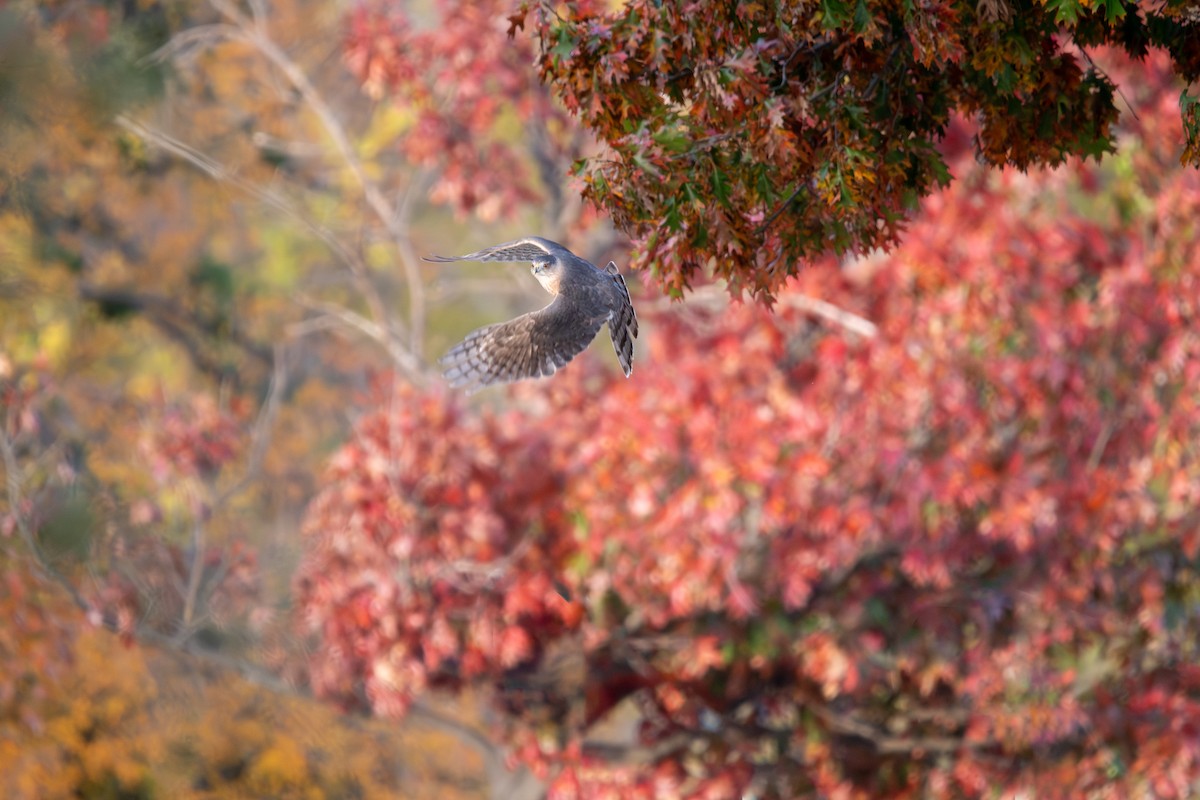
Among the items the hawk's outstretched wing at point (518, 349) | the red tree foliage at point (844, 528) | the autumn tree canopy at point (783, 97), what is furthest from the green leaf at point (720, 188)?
the red tree foliage at point (844, 528)

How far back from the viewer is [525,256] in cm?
380

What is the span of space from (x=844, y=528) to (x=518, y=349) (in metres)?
4.30

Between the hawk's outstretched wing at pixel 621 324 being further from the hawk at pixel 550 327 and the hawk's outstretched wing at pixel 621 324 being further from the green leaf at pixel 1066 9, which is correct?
the green leaf at pixel 1066 9

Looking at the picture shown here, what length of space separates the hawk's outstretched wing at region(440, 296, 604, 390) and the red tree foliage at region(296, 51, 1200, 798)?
373cm

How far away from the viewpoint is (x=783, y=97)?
156 inches

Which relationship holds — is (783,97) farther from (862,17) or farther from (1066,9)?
(1066,9)

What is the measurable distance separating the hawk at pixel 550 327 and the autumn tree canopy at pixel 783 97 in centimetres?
19

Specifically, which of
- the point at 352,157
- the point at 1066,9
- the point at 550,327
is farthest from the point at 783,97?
the point at 352,157

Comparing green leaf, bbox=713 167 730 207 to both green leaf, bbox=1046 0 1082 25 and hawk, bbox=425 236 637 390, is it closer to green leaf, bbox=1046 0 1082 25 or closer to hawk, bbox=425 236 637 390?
hawk, bbox=425 236 637 390

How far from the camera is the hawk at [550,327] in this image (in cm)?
390

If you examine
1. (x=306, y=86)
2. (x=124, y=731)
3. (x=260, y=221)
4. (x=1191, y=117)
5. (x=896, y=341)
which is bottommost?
(x=1191, y=117)

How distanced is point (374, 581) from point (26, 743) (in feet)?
13.6

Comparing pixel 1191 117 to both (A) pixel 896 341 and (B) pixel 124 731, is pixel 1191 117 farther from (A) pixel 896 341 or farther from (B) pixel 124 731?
(B) pixel 124 731

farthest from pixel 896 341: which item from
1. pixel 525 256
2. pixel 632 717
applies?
pixel 525 256
